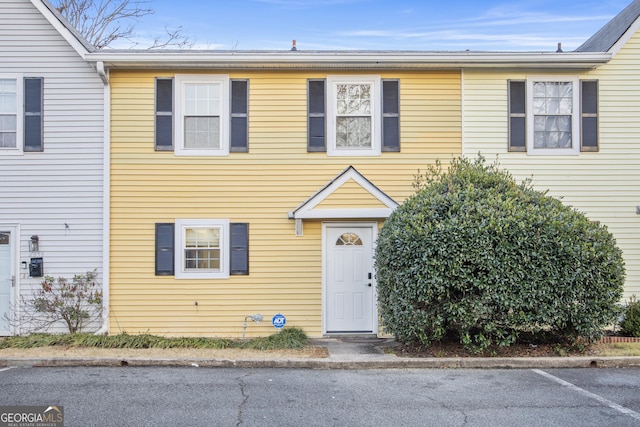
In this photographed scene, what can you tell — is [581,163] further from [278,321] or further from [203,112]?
[203,112]

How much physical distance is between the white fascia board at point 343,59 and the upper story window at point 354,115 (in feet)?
1.26

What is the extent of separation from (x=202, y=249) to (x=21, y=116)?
4.36 metres

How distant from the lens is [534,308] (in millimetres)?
8617

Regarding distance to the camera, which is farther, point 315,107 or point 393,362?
point 315,107

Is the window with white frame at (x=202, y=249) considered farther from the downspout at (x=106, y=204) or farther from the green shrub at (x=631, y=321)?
the green shrub at (x=631, y=321)

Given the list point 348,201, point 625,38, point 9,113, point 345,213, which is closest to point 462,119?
point 348,201

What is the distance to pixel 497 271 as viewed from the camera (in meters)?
8.47

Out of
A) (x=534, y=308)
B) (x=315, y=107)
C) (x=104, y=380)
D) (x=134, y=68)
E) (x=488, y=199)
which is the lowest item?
(x=104, y=380)

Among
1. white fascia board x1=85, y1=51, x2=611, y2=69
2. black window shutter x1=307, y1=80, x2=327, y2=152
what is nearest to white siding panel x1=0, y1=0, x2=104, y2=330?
white fascia board x1=85, y1=51, x2=611, y2=69

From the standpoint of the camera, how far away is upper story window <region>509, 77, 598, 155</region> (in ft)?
36.7

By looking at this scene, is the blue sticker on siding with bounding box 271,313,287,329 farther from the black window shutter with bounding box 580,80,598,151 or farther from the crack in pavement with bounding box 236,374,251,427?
the black window shutter with bounding box 580,80,598,151

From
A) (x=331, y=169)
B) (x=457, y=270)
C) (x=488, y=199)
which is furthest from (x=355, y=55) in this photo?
(x=457, y=270)

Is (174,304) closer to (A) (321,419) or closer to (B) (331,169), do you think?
(B) (331,169)

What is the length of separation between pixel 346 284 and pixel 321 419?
198 inches
